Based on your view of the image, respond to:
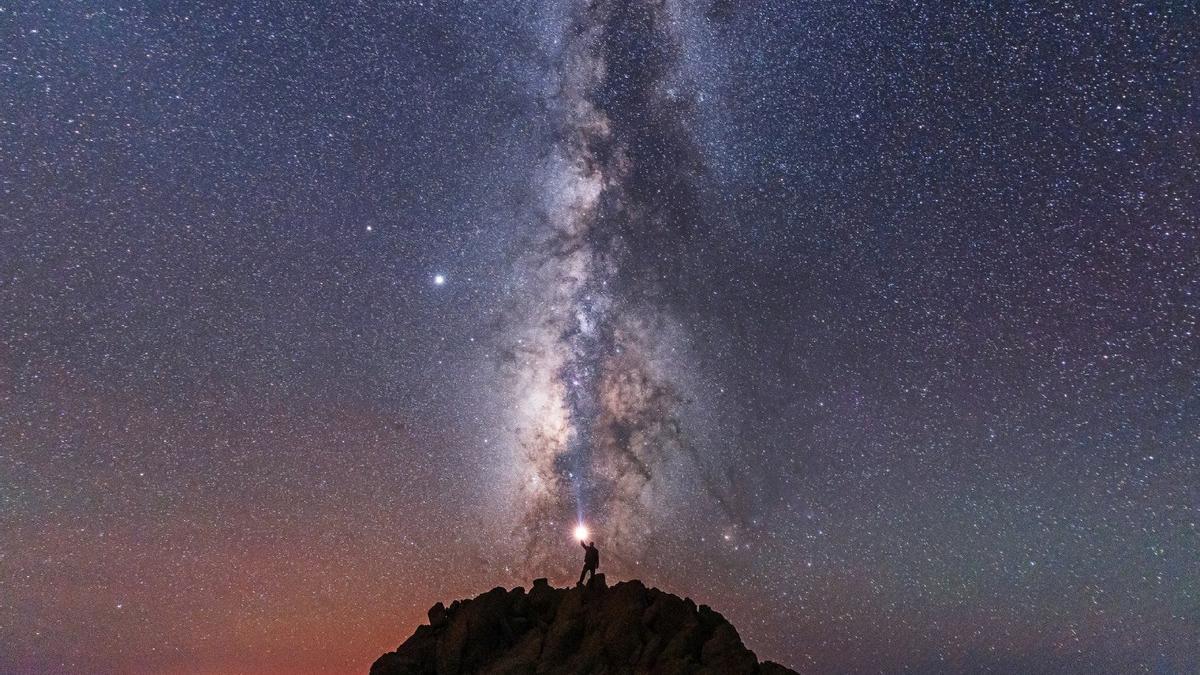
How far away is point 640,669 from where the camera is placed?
3981 cm

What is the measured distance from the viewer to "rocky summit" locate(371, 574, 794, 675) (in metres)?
39.9

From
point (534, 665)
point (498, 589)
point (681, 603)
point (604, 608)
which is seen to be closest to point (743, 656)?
point (681, 603)

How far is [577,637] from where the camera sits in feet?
142

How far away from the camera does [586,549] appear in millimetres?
46844

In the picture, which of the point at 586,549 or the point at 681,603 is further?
the point at 586,549

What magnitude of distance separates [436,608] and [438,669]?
4521 mm

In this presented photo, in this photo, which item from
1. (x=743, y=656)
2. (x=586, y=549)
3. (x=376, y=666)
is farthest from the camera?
(x=586, y=549)

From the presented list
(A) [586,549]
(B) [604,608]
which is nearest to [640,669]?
(B) [604,608]

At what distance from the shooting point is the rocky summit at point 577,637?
39938 millimetres

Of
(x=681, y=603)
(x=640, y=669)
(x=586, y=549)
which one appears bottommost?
(x=640, y=669)

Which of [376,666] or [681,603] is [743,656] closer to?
[681,603]

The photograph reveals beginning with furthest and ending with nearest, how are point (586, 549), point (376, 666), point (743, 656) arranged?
point (586, 549) → point (376, 666) → point (743, 656)

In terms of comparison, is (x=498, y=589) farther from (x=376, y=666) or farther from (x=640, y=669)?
(x=640, y=669)

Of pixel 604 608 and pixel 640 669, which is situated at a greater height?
pixel 604 608
